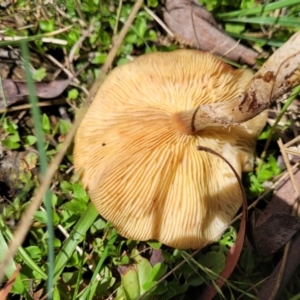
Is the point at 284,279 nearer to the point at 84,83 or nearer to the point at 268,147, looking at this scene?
the point at 268,147

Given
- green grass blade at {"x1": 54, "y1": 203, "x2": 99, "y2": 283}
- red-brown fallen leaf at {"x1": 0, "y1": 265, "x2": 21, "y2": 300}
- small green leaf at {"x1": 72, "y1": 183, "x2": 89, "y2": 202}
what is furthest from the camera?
small green leaf at {"x1": 72, "y1": 183, "x2": 89, "y2": 202}

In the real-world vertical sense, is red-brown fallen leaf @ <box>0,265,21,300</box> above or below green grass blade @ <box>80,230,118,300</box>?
below

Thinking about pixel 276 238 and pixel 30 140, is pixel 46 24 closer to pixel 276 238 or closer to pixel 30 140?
pixel 30 140

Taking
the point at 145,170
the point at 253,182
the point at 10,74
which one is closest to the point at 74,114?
the point at 10,74

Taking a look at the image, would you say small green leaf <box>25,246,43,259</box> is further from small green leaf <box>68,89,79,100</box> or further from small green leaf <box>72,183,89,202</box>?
small green leaf <box>68,89,79,100</box>

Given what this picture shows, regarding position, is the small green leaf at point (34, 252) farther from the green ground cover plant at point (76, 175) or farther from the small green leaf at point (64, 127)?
the small green leaf at point (64, 127)

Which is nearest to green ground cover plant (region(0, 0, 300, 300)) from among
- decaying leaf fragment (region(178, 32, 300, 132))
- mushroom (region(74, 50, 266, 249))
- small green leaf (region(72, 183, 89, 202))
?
small green leaf (region(72, 183, 89, 202))

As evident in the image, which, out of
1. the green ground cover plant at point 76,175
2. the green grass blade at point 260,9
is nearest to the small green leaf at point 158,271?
the green ground cover plant at point 76,175
